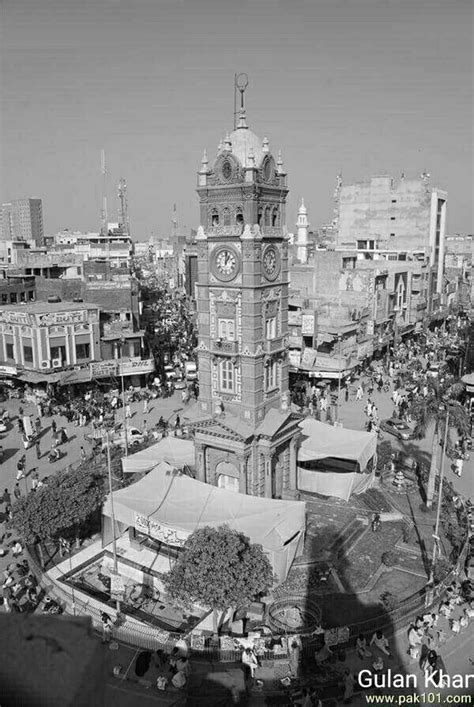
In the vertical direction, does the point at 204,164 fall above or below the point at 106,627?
above

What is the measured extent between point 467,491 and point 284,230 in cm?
1994

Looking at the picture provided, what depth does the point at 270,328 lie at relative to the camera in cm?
3397

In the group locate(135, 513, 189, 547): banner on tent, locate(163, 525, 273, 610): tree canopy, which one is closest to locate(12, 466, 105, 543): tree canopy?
locate(135, 513, 189, 547): banner on tent

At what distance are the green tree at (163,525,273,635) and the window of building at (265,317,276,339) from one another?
12970 millimetres

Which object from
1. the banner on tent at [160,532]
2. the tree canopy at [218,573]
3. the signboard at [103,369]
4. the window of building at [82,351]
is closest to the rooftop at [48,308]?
the window of building at [82,351]

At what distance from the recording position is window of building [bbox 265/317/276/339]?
3356 cm

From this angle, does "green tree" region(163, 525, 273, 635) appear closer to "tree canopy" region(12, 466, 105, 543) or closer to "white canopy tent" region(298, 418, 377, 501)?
"tree canopy" region(12, 466, 105, 543)

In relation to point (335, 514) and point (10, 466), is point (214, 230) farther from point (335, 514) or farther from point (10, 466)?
point (10, 466)

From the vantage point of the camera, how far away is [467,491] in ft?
121

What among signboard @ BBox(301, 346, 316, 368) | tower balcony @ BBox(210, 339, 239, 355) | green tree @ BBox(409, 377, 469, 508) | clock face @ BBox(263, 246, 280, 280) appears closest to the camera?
clock face @ BBox(263, 246, 280, 280)

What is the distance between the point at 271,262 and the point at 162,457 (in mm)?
13681

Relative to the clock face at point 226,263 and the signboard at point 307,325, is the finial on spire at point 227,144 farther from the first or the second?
the signboard at point 307,325

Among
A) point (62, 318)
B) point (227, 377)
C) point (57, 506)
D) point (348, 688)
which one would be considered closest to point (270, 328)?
point (227, 377)

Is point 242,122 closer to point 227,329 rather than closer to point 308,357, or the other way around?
point 227,329
